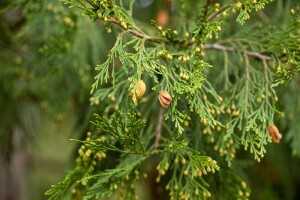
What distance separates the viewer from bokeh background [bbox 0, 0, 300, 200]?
1.86 metres

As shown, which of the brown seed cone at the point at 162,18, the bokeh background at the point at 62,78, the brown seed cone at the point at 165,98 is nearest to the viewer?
the brown seed cone at the point at 165,98

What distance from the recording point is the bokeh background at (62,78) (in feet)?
6.09

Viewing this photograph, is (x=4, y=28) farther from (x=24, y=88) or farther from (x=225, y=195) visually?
(x=225, y=195)

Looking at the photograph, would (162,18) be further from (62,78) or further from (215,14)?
(215,14)

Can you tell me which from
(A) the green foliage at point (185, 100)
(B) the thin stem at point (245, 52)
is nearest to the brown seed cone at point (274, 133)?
(A) the green foliage at point (185, 100)

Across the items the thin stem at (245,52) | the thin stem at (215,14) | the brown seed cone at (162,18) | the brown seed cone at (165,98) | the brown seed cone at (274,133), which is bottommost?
the brown seed cone at (274,133)

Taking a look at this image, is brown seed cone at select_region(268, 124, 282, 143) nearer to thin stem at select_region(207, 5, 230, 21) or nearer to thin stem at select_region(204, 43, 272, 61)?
thin stem at select_region(204, 43, 272, 61)

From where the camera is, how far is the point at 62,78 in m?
2.41

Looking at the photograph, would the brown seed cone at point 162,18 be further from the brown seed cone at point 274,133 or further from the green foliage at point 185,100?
the brown seed cone at point 274,133

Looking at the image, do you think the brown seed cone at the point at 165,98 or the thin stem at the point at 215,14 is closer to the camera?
the brown seed cone at the point at 165,98

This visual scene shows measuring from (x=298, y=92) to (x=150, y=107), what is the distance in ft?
2.63

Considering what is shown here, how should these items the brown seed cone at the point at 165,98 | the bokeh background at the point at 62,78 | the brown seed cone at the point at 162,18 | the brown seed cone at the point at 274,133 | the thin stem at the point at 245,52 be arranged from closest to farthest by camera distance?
the brown seed cone at the point at 165,98
the brown seed cone at the point at 274,133
the thin stem at the point at 245,52
the bokeh background at the point at 62,78
the brown seed cone at the point at 162,18

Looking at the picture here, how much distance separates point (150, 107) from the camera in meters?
1.65

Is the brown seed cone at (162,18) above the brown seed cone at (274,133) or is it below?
above
